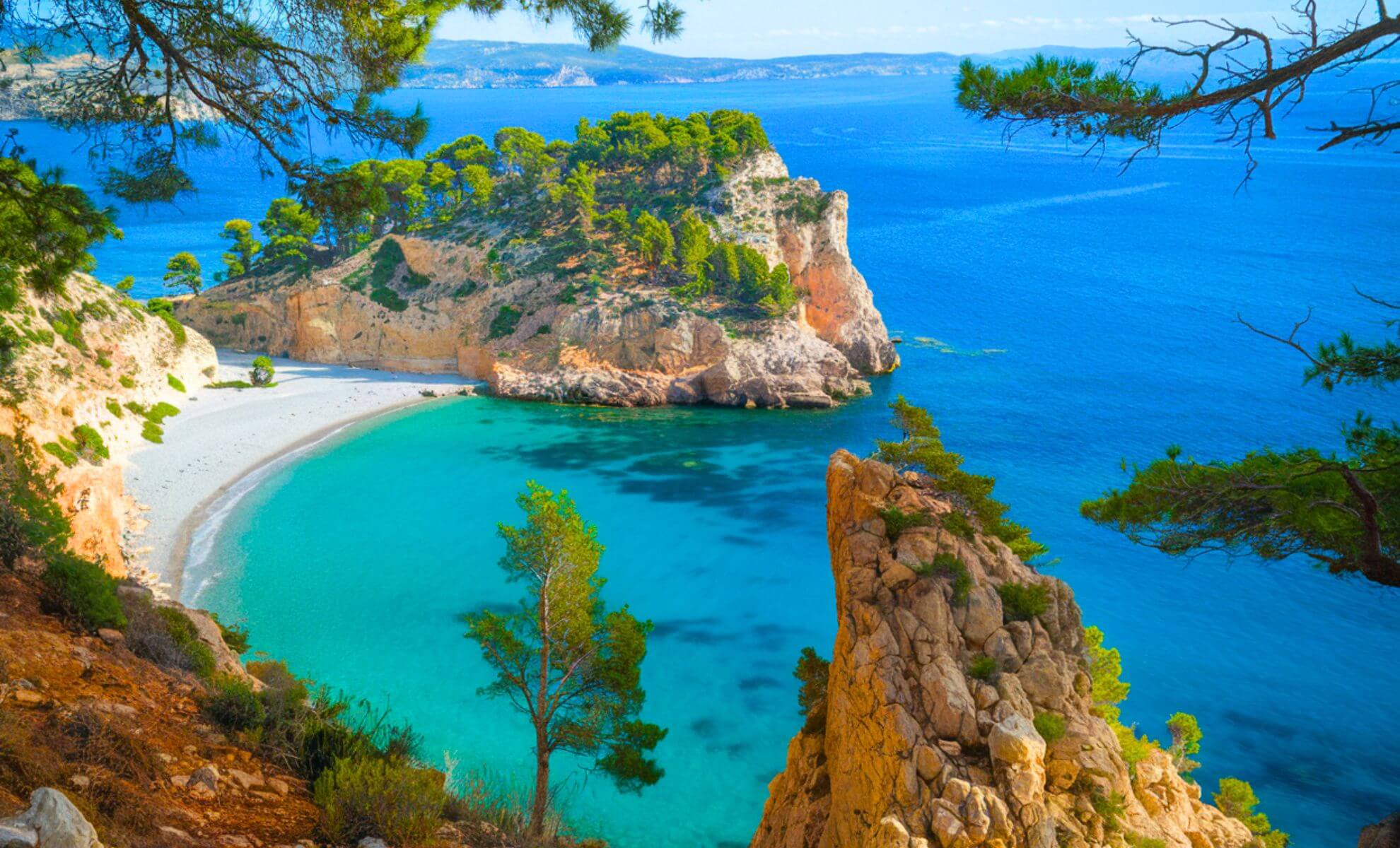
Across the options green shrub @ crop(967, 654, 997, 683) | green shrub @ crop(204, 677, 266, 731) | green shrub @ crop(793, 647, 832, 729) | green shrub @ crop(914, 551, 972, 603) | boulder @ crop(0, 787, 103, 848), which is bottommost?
green shrub @ crop(793, 647, 832, 729)

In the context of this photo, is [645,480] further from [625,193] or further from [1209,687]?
[625,193]

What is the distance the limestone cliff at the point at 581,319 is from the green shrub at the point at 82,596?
39.1 meters

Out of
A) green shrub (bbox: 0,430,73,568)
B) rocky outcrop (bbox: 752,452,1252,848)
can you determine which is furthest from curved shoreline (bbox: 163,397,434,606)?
rocky outcrop (bbox: 752,452,1252,848)

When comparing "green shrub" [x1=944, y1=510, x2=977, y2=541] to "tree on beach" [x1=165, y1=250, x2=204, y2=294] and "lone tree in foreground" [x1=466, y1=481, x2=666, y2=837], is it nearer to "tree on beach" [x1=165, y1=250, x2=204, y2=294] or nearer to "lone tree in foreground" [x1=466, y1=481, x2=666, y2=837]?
"lone tree in foreground" [x1=466, y1=481, x2=666, y2=837]

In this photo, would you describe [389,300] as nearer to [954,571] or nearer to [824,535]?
[824,535]

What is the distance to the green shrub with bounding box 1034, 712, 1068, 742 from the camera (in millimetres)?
11023

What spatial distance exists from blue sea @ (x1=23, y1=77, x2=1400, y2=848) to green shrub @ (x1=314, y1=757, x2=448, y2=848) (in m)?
11.7

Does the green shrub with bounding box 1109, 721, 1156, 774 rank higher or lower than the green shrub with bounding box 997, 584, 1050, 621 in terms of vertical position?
lower

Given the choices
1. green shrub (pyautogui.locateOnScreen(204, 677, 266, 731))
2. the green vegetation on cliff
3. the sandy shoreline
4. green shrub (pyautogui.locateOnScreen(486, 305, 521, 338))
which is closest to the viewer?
green shrub (pyautogui.locateOnScreen(204, 677, 266, 731))

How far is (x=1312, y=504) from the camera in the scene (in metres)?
8.51

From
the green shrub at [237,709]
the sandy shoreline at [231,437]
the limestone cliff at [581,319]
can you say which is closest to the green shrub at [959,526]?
the green shrub at [237,709]

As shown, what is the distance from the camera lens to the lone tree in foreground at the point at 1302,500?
8.79 metres

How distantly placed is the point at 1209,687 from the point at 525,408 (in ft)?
115

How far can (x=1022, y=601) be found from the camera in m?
12.3
